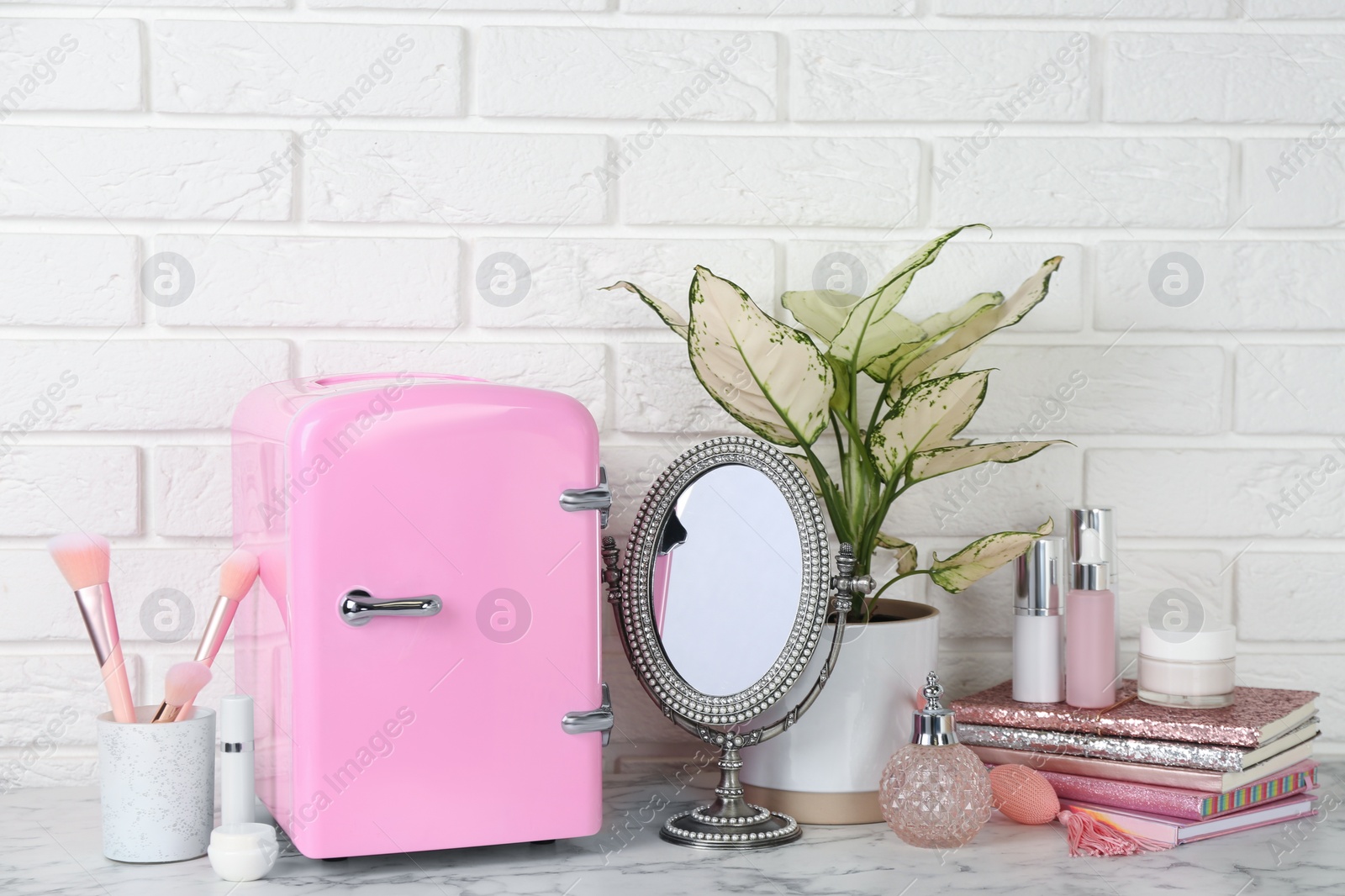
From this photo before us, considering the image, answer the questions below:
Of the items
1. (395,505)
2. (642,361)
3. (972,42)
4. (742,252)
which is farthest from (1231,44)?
(395,505)

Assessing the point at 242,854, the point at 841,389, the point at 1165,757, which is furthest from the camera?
the point at 841,389

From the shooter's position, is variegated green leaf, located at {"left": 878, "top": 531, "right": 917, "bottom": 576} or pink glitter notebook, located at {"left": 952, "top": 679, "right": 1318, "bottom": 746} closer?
pink glitter notebook, located at {"left": 952, "top": 679, "right": 1318, "bottom": 746}

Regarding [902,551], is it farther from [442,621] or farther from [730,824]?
[442,621]

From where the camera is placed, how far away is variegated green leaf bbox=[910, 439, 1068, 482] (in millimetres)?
938

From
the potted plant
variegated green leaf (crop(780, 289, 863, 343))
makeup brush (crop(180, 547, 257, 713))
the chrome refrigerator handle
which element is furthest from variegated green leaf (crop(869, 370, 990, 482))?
makeup brush (crop(180, 547, 257, 713))

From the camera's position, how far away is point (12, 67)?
1.01 m

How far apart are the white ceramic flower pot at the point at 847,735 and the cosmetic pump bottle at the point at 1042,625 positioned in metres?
0.13

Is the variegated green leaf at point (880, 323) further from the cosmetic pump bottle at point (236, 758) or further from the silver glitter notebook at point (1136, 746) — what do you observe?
the cosmetic pump bottle at point (236, 758)

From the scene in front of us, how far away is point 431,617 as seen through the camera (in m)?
0.80

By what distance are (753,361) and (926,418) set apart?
5.7 inches

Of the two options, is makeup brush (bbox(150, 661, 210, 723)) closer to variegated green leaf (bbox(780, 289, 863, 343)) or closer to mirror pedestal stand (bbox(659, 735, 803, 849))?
mirror pedestal stand (bbox(659, 735, 803, 849))

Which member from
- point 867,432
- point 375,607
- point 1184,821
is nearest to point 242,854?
point 375,607

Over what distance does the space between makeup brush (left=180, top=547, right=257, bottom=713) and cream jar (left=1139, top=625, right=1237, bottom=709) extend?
0.72 meters

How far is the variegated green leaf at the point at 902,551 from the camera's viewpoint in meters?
1.00
